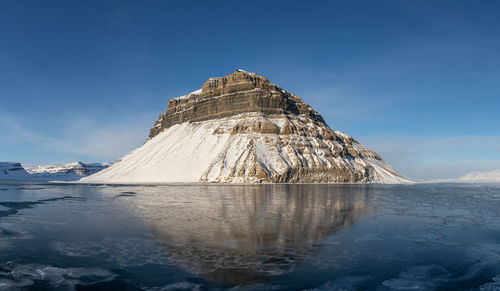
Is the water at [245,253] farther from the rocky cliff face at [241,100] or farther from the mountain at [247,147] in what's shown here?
the rocky cliff face at [241,100]

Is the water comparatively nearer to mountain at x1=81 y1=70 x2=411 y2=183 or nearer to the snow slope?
mountain at x1=81 y1=70 x2=411 y2=183

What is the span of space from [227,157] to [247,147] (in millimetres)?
6430

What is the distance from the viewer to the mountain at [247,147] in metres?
83.1

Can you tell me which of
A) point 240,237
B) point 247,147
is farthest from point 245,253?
point 247,147

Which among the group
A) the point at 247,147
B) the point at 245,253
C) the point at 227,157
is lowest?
the point at 245,253

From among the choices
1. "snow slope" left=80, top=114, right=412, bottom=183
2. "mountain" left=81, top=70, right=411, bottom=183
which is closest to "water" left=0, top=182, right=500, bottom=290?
"mountain" left=81, top=70, right=411, bottom=183

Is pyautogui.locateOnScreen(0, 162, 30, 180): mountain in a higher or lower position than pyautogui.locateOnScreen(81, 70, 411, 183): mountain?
lower

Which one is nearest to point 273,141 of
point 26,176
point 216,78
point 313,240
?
point 216,78

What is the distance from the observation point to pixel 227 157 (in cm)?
8688

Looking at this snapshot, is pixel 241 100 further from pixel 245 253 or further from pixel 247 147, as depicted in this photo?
pixel 245 253

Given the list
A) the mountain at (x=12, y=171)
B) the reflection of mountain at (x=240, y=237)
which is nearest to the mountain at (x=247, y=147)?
the reflection of mountain at (x=240, y=237)

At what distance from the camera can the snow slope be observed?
82.6 meters

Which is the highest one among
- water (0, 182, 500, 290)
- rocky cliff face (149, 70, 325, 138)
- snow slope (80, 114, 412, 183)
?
rocky cliff face (149, 70, 325, 138)

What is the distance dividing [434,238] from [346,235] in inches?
184
